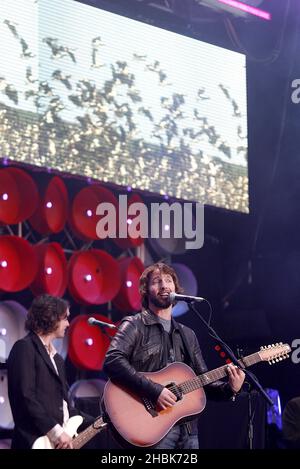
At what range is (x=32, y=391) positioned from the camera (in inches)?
212

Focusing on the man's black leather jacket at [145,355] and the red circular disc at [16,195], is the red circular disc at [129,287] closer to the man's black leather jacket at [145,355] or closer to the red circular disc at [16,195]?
the red circular disc at [16,195]

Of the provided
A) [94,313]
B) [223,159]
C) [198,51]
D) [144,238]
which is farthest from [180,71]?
[94,313]

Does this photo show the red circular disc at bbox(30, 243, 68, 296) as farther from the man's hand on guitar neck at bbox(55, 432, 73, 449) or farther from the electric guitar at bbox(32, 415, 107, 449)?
the man's hand on guitar neck at bbox(55, 432, 73, 449)

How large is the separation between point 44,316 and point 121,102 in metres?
2.99

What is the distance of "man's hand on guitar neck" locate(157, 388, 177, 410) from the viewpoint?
5164 mm

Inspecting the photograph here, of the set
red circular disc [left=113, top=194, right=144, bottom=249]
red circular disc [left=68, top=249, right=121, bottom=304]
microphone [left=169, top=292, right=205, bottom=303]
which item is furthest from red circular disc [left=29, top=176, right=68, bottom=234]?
microphone [left=169, top=292, right=205, bottom=303]

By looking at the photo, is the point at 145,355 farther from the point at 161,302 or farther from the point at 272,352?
the point at 272,352

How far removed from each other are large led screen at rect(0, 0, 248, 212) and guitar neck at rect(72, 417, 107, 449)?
257 centimetres

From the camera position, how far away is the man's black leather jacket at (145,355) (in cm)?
→ 517

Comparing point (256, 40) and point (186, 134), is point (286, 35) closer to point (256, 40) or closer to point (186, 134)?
point (256, 40)

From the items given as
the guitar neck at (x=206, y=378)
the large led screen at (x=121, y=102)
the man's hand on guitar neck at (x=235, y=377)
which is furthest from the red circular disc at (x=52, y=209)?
the man's hand on guitar neck at (x=235, y=377)

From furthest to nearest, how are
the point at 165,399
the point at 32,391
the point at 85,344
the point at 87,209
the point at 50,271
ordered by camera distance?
the point at 87,209, the point at 85,344, the point at 50,271, the point at 32,391, the point at 165,399

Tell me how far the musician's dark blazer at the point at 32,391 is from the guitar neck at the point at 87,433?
15cm

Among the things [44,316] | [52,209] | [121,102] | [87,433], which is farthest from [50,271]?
[87,433]
